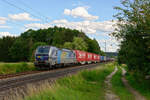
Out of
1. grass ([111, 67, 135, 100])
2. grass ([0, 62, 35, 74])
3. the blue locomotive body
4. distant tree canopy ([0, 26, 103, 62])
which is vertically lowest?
grass ([111, 67, 135, 100])

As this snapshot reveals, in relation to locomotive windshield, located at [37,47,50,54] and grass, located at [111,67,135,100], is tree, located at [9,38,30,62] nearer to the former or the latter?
locomotive windshield, located at [37,47,50,54]

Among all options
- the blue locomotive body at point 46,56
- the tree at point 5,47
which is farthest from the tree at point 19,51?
the blue locomotive body at point 46,56

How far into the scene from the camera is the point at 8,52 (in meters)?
93.2

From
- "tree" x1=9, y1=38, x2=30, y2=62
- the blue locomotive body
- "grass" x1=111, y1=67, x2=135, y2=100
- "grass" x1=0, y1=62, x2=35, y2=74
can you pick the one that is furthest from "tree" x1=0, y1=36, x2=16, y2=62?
"grass" x1=111, y1=67, x2=135, y2=100

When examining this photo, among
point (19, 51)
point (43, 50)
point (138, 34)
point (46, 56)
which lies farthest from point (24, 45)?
point (138, 34)

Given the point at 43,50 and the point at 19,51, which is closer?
the point at 43,50

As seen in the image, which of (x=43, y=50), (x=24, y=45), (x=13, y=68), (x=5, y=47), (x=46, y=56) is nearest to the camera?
(x=13, y=68)

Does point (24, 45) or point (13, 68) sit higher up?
point (24, 45)

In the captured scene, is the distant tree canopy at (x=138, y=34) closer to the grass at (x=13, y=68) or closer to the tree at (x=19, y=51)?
the grass at (x=13, y=68)

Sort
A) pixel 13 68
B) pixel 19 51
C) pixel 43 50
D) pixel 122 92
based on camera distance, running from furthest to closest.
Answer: pixel 19 51 → pixel 43 50 → pixel 13 68 → pixel 122 92

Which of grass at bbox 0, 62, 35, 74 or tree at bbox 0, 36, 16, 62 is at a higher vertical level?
Answer: tree at bbox 0, 36, 16, 62

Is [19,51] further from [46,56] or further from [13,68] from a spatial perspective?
[13,68]

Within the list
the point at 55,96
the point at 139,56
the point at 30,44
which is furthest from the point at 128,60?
the point at 30,44

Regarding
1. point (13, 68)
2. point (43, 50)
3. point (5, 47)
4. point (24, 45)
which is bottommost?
point (13, 68)
